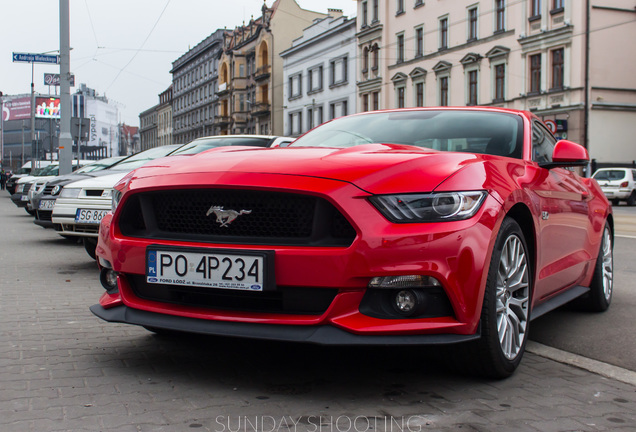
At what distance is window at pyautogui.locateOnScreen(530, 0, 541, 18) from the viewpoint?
33.8m

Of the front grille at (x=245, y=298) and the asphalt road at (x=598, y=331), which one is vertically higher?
the front grille at (x=245, y=298)

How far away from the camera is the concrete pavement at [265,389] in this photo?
2.85 m

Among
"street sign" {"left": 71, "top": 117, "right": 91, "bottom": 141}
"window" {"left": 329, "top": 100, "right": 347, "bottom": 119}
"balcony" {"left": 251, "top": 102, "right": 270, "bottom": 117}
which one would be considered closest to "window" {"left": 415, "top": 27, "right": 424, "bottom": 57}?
"window" {"left": 329, "top": 100, "right": 347, "bottom": 119}

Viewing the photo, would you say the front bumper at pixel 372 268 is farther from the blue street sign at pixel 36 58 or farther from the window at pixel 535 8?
the window at pixel 535 8

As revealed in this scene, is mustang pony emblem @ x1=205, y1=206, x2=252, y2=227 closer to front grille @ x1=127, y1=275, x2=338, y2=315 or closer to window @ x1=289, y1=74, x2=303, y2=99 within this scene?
front grille @ x1=127, y1=275, x2=338, y2=315

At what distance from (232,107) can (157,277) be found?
242 ft

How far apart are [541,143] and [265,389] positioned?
264cm

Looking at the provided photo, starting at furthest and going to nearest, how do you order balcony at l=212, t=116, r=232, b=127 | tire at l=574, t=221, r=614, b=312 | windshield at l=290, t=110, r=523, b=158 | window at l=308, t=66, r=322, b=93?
1. balcony at l=212, t=116, r=232, b=127
2. window at l=308, t=66, r=322, b=93
3. tire at l=574, t=221, r=614, b=312
4. windshield at l=290, t=110, r=523, b=158

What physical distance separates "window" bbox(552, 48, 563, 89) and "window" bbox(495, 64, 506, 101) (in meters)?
3.35

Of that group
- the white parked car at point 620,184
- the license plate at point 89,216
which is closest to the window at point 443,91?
the white parked car at point 620,184

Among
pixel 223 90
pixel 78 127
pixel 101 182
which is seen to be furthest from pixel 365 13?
pixel 101 182

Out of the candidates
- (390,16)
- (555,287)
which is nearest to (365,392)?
(555,287)

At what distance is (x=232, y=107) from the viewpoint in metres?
75.8

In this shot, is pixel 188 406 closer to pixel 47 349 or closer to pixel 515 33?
pixel 47 349
